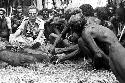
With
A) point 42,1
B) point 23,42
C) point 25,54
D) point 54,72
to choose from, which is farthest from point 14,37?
point 42,1

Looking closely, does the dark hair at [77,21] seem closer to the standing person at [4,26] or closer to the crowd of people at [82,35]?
the crowd of people at [82,35]

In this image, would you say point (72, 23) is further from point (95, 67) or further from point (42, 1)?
point (42, 1)

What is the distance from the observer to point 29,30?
1074cm

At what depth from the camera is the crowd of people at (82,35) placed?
552 centimetres

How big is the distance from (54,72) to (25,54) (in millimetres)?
1572

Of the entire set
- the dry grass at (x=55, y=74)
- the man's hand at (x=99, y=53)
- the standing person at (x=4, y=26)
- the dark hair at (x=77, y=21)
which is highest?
the dark hair at (x=77, y=21)

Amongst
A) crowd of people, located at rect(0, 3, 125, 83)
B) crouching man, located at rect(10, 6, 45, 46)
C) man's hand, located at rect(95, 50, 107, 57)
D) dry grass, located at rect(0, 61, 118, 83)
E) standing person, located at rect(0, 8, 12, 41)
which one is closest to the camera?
dry grass, located at rect(0, 61, 118, 83)

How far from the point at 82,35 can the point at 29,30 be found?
482 centimetres

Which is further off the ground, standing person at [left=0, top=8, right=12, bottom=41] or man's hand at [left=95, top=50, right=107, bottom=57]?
man's hand at [left=95, top=50, right=107, bottom=57]

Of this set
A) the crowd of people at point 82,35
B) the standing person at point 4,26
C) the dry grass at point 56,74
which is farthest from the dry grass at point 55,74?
the standing person at point 4,26

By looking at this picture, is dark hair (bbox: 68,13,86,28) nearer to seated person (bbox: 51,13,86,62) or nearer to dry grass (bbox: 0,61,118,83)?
seated person (bbox: 51,13,86,62)

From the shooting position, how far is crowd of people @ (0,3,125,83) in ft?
18.1

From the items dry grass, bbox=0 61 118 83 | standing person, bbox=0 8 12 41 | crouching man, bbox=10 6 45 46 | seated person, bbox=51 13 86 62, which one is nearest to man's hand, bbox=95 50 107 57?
dry grass, bbox=0 61 118 83

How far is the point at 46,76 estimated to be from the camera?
5.72m
